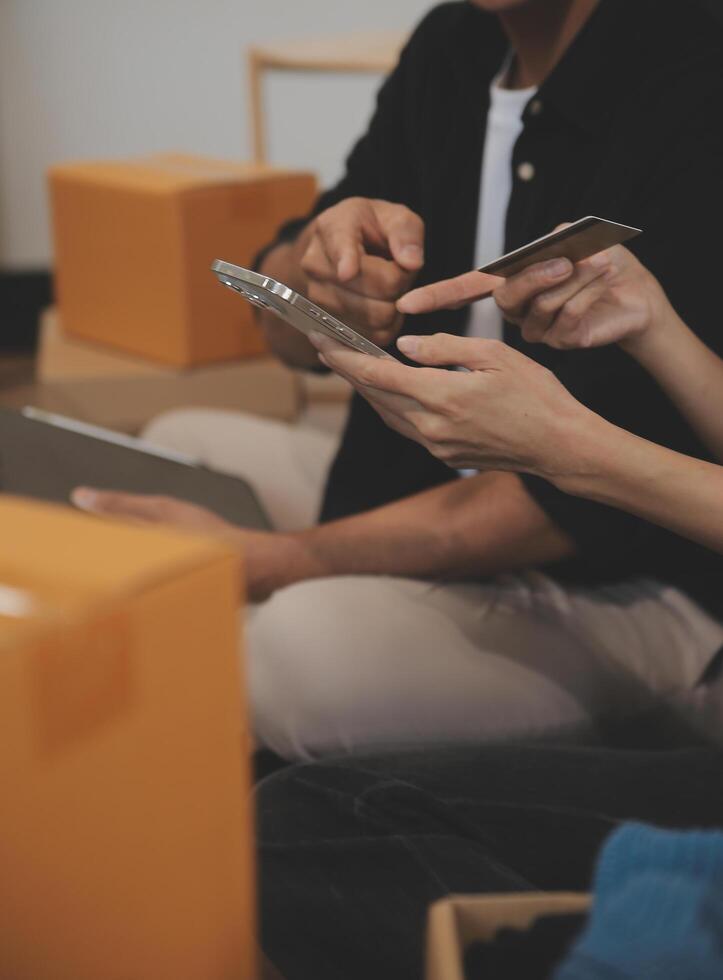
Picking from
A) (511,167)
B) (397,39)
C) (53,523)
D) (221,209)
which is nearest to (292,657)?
(511,167)

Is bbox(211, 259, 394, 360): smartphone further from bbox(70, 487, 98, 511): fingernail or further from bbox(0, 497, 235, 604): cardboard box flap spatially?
bbox(70, 487, 98, 511): fingernail

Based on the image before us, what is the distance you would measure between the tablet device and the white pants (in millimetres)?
204

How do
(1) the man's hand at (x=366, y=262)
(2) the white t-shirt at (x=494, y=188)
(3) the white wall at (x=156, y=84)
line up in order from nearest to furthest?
(1) the man's hand at (x=366, y=262), (2) the white t-shirt at (x=494, y=188), (3) the white wall at (x=156, y=84)

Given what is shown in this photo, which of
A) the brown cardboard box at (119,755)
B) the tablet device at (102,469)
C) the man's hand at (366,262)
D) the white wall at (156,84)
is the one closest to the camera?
the brown cardboard box at (119,755)

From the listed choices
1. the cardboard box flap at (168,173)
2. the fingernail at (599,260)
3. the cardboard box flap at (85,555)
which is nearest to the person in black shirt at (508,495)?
the fingernail at (599,260)

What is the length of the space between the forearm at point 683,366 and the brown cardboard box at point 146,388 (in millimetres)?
897

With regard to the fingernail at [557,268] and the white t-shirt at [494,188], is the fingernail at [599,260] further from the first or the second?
the white t-shirt at [494,188]

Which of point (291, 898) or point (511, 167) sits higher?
point (511, 167)

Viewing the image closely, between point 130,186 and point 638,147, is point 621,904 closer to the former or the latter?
point 638,147

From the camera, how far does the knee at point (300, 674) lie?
2.87 ft

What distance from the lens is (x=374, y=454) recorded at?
3.50 feet

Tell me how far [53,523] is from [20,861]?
0.10 metres

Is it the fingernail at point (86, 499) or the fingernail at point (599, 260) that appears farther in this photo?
the fingernail at point (86, 499)

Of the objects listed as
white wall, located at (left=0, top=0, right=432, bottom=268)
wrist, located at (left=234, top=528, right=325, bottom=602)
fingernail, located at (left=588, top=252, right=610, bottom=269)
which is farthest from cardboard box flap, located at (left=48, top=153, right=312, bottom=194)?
fingernail, located at (left=588, top=252, right=610, bottom=269)
